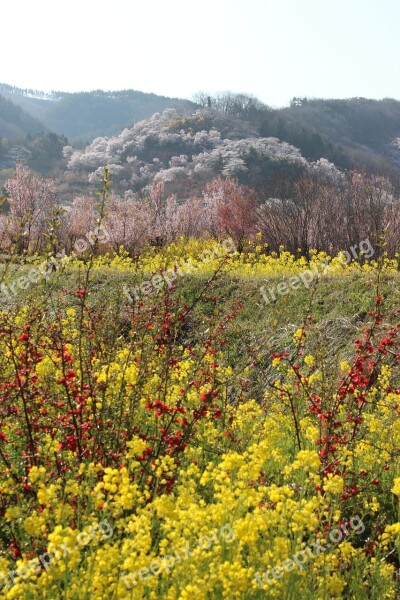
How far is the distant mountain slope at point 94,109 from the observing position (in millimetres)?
154875

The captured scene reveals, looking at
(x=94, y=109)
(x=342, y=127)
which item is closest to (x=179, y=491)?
(x=342, y=127)

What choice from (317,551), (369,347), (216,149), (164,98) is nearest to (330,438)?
(369,347)

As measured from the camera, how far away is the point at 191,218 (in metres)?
24.5

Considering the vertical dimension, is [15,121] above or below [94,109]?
below

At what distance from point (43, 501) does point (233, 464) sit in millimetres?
876

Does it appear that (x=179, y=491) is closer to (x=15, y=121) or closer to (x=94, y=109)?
(x=15, y=121)

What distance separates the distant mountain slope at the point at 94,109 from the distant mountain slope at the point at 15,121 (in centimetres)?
1842

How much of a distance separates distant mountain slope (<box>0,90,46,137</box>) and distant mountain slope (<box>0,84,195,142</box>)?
1842 cm

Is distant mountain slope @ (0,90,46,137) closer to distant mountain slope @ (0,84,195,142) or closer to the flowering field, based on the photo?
distant mountain slope @ (0,84,195,142)

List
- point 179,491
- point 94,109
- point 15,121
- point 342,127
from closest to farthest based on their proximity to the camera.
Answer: point 179,491 → point 342,127 → point 15,121 → point 94,109

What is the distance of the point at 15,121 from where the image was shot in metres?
123

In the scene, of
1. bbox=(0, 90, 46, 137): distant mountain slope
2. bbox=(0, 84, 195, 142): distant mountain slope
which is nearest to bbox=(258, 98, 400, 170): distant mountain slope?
bbox=(0, 84, 195, 142): distant mountain slope

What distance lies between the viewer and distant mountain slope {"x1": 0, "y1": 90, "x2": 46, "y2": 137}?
387ft

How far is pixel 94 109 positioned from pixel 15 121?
156ft
